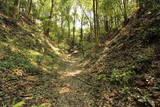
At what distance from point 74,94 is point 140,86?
10.1 feet

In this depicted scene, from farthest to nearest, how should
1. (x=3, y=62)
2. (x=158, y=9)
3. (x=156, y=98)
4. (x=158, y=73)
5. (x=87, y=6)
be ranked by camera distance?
(x=87, y=6), (x=158, y=9), (x=3, y=62), (x=158, y=73), (x=156, y=98)

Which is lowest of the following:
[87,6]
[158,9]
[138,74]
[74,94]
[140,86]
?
[74,94]

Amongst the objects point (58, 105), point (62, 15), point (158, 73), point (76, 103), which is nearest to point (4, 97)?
point (58, 105)

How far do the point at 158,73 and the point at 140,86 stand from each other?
87 cm

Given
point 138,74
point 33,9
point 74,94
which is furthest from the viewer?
point 33,9

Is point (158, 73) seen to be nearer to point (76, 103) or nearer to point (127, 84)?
point (127, 84)

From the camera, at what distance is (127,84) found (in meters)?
4.76

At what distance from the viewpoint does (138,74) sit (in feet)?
16.1

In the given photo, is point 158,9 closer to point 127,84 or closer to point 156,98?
point 127,84

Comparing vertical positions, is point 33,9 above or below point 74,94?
above

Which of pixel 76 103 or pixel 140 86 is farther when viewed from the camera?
pixel 76 103

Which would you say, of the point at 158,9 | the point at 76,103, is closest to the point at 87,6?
the point at 158,9

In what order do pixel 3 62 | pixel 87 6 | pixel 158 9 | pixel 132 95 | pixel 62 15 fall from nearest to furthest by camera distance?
1. pixel 132 95
2. pixel 3 62
3. pixel 158 9
4. pixel 87 6
5. pixel 62 15

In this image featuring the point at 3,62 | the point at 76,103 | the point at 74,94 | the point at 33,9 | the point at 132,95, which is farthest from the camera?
the point at 33,9
